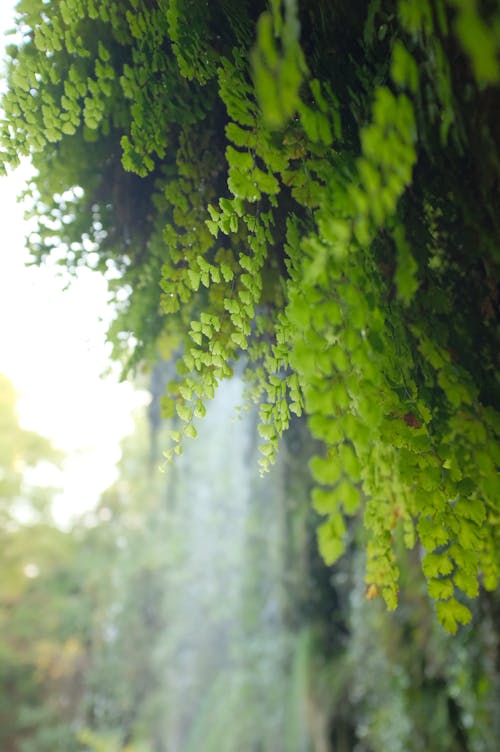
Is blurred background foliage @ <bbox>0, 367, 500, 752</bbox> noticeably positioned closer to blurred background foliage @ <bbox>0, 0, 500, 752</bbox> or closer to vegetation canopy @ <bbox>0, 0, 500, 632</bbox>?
blurred background foliage @ <bbox>0, 0, 500, 752</bbox>

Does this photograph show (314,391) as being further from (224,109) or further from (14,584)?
(14,584)

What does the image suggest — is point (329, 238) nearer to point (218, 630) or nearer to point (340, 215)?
point (340, 215)

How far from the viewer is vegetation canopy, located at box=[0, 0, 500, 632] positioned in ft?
2.22

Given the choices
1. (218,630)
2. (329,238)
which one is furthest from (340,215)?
(218,630)

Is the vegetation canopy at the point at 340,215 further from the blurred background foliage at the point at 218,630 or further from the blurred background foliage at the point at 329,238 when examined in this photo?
Answer: the blurred background foliage at the point at 218,630

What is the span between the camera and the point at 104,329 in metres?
1.58

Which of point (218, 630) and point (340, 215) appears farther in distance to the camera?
point (218, 630)

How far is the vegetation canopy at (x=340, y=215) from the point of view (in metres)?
0.68

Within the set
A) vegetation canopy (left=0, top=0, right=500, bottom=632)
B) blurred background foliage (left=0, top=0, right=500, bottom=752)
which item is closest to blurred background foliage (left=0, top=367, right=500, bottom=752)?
blurred background foliage (left=0, top=0, right=500, bottom=752)

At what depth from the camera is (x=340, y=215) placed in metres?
0.72

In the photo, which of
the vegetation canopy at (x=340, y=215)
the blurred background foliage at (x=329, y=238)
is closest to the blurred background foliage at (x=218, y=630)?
the blurred background foliage at (x=329, y=238)

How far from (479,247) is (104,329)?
3.31 ft

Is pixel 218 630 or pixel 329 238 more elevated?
pixel 218 630

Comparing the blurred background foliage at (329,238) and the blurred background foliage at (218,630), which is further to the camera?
the blurred background foliage at (218,630)
